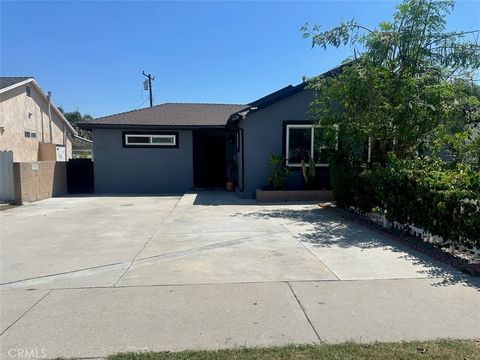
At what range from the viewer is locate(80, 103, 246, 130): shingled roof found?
1479 cm

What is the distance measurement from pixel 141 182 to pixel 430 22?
457 inches

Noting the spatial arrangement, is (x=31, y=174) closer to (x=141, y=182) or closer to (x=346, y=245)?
(x=141, y=182)

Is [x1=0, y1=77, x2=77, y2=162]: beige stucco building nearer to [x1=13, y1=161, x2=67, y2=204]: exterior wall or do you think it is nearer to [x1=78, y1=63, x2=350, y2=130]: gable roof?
[x1=13, y1=161, x2=67, y2=204]: exterior wall

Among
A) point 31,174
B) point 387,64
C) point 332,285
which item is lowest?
point 332,285

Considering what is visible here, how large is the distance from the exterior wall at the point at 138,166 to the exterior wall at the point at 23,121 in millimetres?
7652

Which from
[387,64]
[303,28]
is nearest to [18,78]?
[303,28]

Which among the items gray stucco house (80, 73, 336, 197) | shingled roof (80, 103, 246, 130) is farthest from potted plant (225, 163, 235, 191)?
shingled roof (80, 103, 246, 130)

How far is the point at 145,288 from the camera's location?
438 cm

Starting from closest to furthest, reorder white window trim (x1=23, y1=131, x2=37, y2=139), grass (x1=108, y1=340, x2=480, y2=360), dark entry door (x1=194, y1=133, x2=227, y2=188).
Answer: grass (x1=108, y1=340, x2=480, y2=360), dark entry door (x1=194, y1=133, x2=227, y2=188), white window trim (x1=23, y1=131, x2=37, y2=139)

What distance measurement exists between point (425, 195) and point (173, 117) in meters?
12.0

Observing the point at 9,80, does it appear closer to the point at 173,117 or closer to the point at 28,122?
the point at 28,122

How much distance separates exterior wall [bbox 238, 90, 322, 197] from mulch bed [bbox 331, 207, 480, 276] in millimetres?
4635

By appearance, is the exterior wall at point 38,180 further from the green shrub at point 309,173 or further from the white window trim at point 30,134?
the green shrub at point 309,173

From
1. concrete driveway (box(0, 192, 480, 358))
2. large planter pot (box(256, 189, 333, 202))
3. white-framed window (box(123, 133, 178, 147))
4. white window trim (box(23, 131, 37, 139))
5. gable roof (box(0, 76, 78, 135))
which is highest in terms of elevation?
gable roof (box(0, 76, 78, 135))
